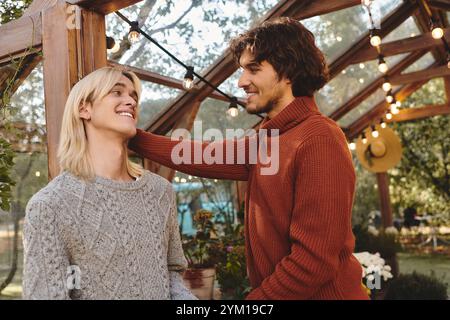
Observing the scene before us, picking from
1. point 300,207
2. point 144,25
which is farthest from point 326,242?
point 144,25

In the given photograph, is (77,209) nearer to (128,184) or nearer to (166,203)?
(128,184)

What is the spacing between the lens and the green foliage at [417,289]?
469 centimetres

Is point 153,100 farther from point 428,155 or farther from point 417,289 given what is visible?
point 428,155

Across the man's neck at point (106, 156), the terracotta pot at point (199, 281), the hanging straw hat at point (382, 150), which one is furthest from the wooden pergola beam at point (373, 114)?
the man's neck at point (106, 156)

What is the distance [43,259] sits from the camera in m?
1.30

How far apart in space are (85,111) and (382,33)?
15.0 feet

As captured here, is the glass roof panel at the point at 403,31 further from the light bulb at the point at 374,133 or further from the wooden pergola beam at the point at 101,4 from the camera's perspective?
the wooden pergola beam at the point at 101,4

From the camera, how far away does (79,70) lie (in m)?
1.85

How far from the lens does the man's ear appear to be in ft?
5.20

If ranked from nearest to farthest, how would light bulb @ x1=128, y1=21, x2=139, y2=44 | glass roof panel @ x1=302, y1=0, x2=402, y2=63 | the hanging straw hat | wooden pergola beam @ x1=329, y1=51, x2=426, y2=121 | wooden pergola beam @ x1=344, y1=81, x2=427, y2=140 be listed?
light bulb @ x1=128, y1=21, x2=139, y2=44
glass roof panel @ x1=302, y1=0, x2=402, y2=63
wooden pergola beam @ x1=329, y1=51, x2=426, y2=121
the hanging straw hat
wooden pergola beam @ x1=344, y1=81, x2=427, y2=140

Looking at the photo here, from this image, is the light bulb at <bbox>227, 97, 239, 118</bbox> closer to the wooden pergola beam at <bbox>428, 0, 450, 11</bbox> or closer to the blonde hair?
the wooden pergola beam at <bbox>428, 0, 450, 11</bbox>

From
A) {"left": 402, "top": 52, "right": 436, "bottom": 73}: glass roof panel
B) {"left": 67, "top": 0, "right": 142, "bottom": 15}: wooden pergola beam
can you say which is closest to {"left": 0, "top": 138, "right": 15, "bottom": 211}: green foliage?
{"left": 67, "top": 0, "right": 142, "bottom": 15}: wooden pergola beam

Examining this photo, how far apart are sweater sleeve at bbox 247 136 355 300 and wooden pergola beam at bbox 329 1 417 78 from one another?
435cm

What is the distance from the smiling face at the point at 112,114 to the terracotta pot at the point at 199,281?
7.04ft
